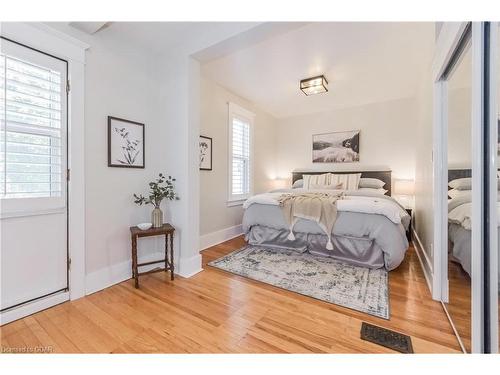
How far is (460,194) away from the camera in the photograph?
4.74 feet

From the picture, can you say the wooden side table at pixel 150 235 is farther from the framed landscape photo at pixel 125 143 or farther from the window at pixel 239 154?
the window at pixel 239 154

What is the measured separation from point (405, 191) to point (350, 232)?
2.08 m

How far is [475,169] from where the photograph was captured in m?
1.12

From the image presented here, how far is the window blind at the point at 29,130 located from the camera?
156cm

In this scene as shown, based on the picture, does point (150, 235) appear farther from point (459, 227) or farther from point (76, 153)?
point (459, 227)

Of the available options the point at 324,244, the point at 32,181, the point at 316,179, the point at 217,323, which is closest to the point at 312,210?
the point at 324,244

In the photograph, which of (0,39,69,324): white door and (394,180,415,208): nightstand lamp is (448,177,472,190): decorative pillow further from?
(0,39,69,324): white door

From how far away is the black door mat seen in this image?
1.37 meters

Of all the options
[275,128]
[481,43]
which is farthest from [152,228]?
[275,128]

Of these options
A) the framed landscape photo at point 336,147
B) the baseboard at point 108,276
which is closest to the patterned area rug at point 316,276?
the baseboard at point 108,276

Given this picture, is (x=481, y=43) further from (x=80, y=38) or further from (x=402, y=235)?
(x=80, y=38)

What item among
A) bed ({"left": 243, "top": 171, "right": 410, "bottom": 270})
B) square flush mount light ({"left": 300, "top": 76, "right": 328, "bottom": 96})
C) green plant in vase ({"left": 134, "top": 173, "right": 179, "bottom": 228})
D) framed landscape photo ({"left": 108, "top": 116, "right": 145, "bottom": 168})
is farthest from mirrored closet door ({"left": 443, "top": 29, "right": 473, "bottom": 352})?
framed landscape photo ({"left": 108, "top": 116, "right": 145, "bottom": 168})
